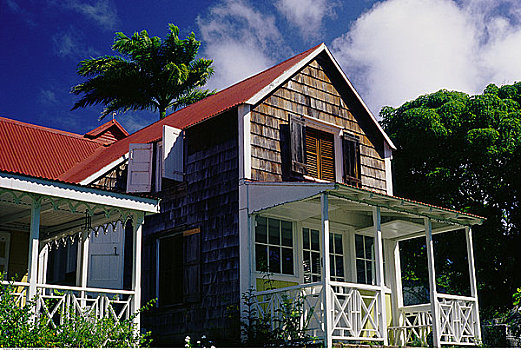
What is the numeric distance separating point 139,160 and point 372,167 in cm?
532

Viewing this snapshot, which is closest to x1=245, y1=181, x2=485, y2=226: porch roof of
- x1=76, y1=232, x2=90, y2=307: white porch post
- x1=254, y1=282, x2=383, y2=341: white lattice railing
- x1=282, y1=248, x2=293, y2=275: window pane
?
x1=282, y1=248, x2=293, y2=275: window pane

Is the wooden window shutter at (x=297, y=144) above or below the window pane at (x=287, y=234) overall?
above

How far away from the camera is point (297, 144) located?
13.7m

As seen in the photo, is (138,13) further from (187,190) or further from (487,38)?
(187,190)

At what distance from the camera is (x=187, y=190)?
45.3 feet

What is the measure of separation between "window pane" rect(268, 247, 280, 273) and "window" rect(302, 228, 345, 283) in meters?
0.75

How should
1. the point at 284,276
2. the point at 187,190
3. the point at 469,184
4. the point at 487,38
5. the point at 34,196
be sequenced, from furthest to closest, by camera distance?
1. the point at 487,38
2. the point at 469,184
3. the point at 187,190
4. the point at 284,276
5. the point at 34,196

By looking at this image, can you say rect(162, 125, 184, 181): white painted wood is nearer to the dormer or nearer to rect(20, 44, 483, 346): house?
rect(20, 44, 483, 346): house

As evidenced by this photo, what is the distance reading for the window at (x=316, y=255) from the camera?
13406 mm

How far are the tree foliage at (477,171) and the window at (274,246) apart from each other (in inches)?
387

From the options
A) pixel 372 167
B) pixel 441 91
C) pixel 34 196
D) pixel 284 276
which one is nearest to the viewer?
pixel 34 196

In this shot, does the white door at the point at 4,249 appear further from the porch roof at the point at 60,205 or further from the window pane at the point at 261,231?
the window pane at the point at 261,231

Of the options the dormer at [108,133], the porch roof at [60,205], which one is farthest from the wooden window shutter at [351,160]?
the dormer at [108,133]

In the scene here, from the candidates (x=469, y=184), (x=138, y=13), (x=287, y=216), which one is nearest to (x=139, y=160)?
(x=287, y=216)
